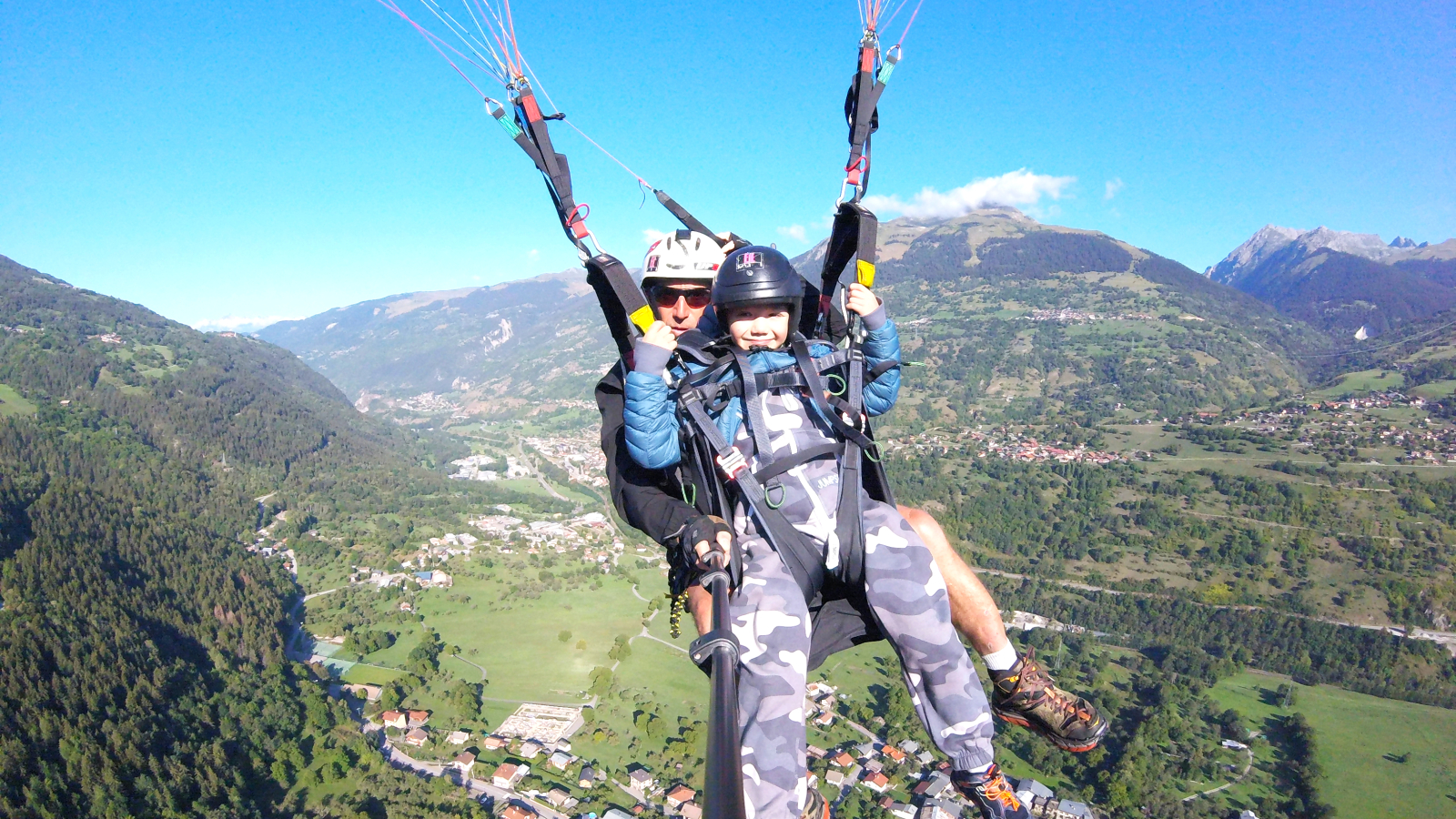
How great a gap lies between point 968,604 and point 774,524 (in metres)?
1.17

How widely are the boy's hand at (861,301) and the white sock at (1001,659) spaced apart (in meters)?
1.92

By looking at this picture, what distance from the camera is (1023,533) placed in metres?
61.2

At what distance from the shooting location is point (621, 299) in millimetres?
3734

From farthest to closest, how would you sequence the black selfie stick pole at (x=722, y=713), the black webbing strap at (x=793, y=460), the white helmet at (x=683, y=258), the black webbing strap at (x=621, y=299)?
the white helmet at (x=683, y=258)
the black webbing strap at (x=621, y=299)
the black webbing strap at (x=793, y=460)
the black selfie stick pole at (x=722, y=713)

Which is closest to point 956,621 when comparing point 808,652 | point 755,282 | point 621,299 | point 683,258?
point 808,652

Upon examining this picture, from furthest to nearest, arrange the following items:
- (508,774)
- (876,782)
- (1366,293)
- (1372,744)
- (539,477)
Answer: (1366,293) → (539,477) → (1372,744) → (508,774) → (876,782)

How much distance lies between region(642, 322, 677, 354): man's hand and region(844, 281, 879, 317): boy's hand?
1.05m

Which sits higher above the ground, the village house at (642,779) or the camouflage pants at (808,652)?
the camouflage pants at (808,652)

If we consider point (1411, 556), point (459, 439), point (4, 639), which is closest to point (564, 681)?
point (4, 639)

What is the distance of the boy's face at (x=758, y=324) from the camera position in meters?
3.60

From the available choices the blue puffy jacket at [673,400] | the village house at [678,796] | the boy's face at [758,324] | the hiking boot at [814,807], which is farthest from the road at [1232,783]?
the boy's face at [758,324]

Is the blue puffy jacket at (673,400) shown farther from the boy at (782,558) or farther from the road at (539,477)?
the road at (539,477)

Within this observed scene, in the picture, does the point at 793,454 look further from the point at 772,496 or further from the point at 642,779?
the point at 642,779

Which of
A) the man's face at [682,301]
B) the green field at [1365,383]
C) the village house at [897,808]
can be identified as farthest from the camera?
the green field at [1365,383]
